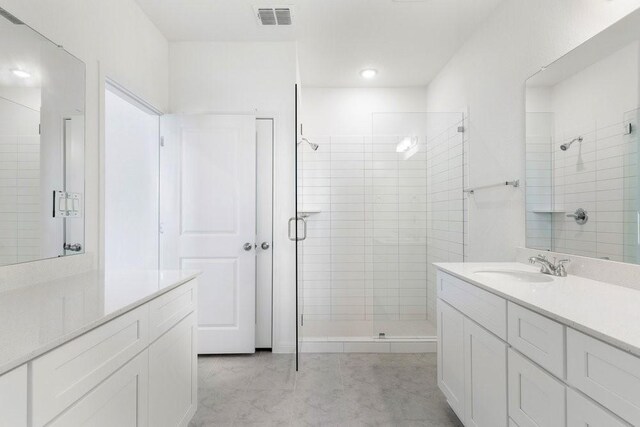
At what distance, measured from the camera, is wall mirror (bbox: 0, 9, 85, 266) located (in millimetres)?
1342

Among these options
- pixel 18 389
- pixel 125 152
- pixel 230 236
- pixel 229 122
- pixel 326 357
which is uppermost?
pixel 229 122

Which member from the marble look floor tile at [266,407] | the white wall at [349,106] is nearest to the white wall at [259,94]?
the marble look floor tile at [266,407]

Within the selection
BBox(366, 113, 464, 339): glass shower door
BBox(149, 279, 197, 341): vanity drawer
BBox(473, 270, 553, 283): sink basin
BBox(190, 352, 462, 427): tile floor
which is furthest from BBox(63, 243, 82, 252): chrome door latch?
BBox(366, 113, 464, 339): glass shower door

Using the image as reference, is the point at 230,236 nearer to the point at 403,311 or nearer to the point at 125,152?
the point at 125,152

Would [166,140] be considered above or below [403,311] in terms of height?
above

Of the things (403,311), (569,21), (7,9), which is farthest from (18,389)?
(403,311)

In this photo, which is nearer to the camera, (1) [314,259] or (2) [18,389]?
(2) [18,389]

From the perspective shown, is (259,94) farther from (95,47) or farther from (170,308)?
(170,308)

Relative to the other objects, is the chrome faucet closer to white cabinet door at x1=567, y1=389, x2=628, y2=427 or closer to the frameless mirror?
the frameless mirror

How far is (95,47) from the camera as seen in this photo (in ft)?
6.17

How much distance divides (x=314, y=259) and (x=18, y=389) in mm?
2922

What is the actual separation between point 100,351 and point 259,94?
235cm

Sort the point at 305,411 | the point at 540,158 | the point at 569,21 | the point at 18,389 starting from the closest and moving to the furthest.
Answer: the point at 18,389 → the point at 569,21 → the point at 540,158 → the point at 305,411

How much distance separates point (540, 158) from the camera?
184cm
